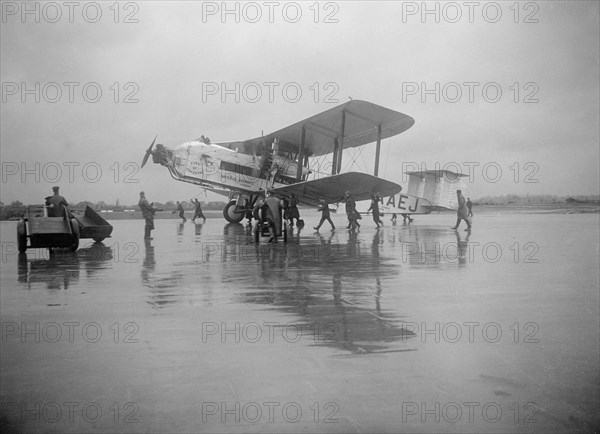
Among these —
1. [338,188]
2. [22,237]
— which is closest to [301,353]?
[22,237]

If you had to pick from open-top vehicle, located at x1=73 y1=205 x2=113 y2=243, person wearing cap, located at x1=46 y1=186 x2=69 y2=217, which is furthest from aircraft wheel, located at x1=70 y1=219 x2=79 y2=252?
open-top vehicle, located at x1=73 y1=205 x2=113 y2=243

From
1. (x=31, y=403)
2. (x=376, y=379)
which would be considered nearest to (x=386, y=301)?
(x=376, y=379)

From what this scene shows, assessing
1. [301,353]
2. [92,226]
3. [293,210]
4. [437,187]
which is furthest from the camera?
[437,187]

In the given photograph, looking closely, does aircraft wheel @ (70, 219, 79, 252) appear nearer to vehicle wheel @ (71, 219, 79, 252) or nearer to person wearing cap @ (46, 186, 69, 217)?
vehicle wheel @ (71, 219, 79, 252)

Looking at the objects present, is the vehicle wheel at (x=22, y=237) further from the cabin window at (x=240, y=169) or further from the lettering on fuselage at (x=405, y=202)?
the lettering on fuselage at (x=405, y=202)

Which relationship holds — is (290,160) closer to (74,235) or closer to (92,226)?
(92,226)

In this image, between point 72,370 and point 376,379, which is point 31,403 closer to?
point 72,370

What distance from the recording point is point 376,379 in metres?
3.59

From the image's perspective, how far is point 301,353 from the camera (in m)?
4.18

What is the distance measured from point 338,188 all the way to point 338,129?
3.35m

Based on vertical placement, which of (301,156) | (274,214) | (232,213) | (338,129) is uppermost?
(338,129)

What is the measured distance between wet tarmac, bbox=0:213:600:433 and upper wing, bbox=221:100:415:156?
14956 millimetres

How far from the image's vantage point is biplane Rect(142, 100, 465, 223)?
23.0m

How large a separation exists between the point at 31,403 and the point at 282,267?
6486 mm
